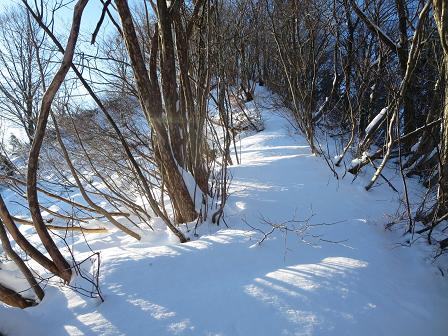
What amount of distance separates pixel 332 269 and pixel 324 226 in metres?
1.04

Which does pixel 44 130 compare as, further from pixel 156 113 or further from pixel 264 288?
pixel 264 288

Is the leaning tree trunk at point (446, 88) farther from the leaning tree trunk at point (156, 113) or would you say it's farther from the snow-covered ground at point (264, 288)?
the leaning tree trunk at point (156, 113)

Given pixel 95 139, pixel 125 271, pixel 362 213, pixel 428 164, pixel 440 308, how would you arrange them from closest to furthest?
pixel 440 308, pixel 125 271, pixel 362 213, pixel 428 164, pixel 95 139

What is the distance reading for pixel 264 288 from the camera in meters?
2.09

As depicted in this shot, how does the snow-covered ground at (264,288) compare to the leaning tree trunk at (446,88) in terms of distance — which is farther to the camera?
the leaning tree trunk at (446,88)

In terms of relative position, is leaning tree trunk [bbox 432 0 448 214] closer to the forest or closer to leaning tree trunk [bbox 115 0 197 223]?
the forest

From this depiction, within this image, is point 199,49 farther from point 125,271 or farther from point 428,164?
point 428,164

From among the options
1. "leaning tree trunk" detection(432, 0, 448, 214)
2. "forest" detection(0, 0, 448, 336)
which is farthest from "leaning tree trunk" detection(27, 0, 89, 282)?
"leaning tree trunk" detection(432, 0, 448, 214)

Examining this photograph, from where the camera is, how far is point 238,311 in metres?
1.89

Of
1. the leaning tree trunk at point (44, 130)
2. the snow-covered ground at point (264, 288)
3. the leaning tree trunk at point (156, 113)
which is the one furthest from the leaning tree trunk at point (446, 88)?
the leaning tree trunk at point (44, 130)

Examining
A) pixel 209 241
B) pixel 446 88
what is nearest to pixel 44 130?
pixel 209 241

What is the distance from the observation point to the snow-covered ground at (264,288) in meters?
1.82

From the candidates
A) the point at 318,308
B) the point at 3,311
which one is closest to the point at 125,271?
the point at 3,311

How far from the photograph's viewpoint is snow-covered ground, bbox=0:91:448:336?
182 cm
